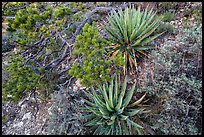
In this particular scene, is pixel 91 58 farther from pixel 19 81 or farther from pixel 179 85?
pixel 179 85

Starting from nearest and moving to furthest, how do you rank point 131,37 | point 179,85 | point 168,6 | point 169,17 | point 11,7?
point 179,85 → point 131,37 → point 11,7 → point 169,17 → point 168,6

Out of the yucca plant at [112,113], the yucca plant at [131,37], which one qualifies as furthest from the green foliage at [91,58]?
the yucca plant at [131,37]

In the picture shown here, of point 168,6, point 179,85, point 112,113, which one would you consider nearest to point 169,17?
point 168,6

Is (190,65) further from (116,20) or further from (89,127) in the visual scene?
(89,127)

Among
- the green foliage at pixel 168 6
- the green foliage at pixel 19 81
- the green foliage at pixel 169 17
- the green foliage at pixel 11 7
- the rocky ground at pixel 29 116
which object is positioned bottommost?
the rocky ground at pixel 29 116

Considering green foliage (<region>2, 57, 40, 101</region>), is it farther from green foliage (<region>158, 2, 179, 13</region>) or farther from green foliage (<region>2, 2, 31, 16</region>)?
green foliage (<region>158, 2, 179, 13</region>)

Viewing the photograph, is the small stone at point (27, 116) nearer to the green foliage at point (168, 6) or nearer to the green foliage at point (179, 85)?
the green foliage at point (179, 85)

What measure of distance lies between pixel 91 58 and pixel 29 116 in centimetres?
172

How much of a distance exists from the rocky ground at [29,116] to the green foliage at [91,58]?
2.71ft

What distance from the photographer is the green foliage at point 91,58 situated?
255 cm

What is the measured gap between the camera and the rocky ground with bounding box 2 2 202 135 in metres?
3.24

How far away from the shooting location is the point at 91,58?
8.79 feet

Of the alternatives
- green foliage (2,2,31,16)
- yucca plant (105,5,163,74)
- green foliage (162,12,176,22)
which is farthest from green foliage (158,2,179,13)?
green foliage (2,2,31,16)

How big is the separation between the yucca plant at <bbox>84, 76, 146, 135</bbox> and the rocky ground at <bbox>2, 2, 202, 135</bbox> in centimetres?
61
